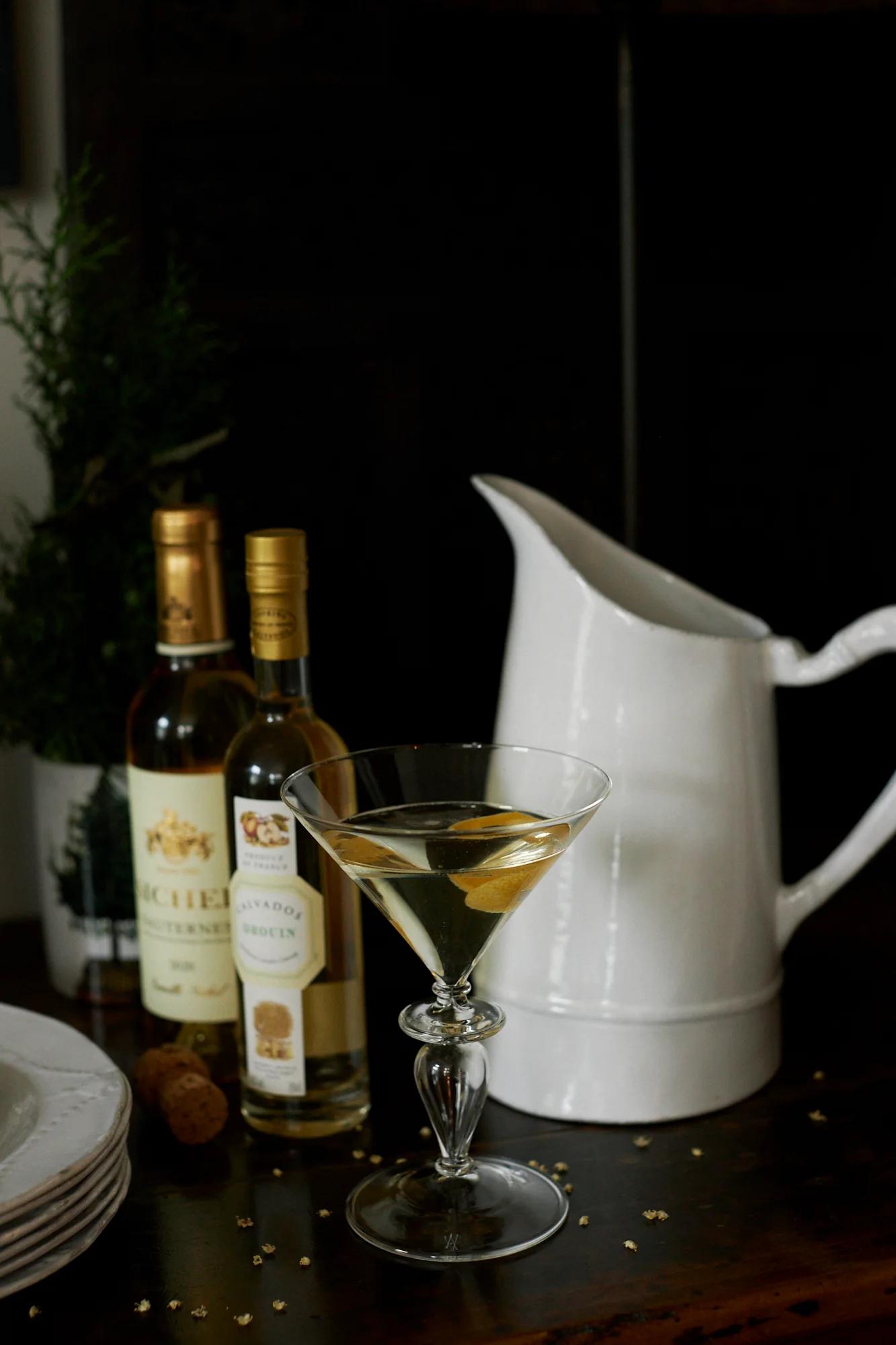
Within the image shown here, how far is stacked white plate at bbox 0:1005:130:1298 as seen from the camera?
59cm

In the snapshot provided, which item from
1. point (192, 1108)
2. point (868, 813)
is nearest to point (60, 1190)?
point (192, 1108)

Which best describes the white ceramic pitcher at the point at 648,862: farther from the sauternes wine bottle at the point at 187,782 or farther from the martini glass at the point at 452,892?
the sauternes wine bottle at the point at 187,782

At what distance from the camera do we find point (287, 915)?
0.74 m

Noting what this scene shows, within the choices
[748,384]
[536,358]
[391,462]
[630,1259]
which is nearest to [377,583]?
[391,462]

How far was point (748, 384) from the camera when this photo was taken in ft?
3.81

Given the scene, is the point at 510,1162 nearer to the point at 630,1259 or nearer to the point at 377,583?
the point at 630,1259

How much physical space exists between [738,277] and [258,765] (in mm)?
631

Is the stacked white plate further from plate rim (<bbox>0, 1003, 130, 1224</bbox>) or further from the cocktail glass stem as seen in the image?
the cocktail glass stem

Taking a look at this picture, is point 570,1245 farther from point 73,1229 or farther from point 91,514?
point 91,514

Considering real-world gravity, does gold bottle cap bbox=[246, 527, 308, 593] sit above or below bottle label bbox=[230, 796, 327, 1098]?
above

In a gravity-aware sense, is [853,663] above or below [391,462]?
below

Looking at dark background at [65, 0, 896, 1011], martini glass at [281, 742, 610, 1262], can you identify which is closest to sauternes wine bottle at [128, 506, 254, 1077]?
martini glass at [281, 742, 610, 1262]

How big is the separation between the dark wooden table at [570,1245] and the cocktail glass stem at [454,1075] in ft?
0.19

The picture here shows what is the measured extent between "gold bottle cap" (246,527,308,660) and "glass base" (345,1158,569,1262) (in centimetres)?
26
